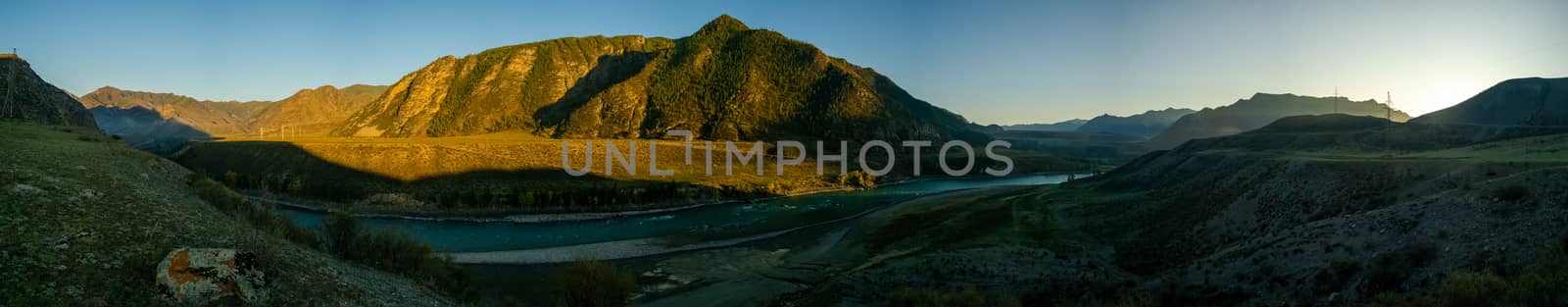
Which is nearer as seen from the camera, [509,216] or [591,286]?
[591,286]

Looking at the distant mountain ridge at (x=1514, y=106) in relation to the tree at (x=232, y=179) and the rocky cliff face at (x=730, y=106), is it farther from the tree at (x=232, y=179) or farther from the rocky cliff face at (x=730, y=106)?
the tree at (x=232, y=179)

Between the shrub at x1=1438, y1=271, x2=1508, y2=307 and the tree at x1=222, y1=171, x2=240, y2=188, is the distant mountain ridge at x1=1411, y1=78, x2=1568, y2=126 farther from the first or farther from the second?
the tree at x1=222, y1=171, x2=240, y2=188

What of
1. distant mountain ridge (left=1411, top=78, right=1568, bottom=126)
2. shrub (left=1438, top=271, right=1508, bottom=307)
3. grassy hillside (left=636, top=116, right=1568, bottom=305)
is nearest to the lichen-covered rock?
grassy hillside (left=636, top=116, right=1568, bottom=305)

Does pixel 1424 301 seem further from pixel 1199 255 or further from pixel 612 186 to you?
pixel 612 186

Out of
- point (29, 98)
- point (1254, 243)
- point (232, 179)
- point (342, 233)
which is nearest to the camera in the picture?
point (1254, 243)

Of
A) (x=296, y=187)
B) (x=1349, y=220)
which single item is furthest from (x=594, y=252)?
(x=296, y=187)

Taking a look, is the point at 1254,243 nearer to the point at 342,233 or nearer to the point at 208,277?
the point at 208,277
